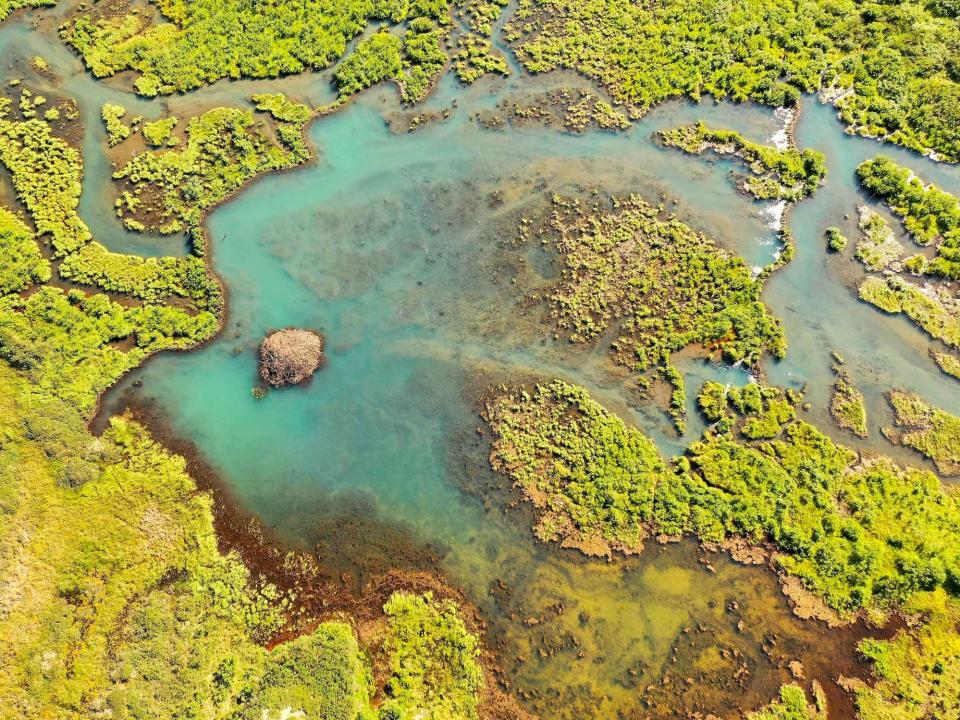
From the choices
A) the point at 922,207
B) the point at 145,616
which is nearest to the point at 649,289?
the point at 922,207

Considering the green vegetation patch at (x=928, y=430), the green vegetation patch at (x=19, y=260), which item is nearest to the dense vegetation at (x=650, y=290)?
the green vegetation patch at (x=928, y=430)

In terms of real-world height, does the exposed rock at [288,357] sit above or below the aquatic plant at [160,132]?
below

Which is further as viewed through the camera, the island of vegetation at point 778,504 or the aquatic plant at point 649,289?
the aquatic plant at point 649,289

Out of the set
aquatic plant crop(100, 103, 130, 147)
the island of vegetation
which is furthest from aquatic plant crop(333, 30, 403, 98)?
the island of vegetation

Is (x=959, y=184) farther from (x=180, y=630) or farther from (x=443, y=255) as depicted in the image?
(x=180, y=630)

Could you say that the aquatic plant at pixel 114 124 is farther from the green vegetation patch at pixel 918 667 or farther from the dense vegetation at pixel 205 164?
the green vegetation patch at pixel 918 667
